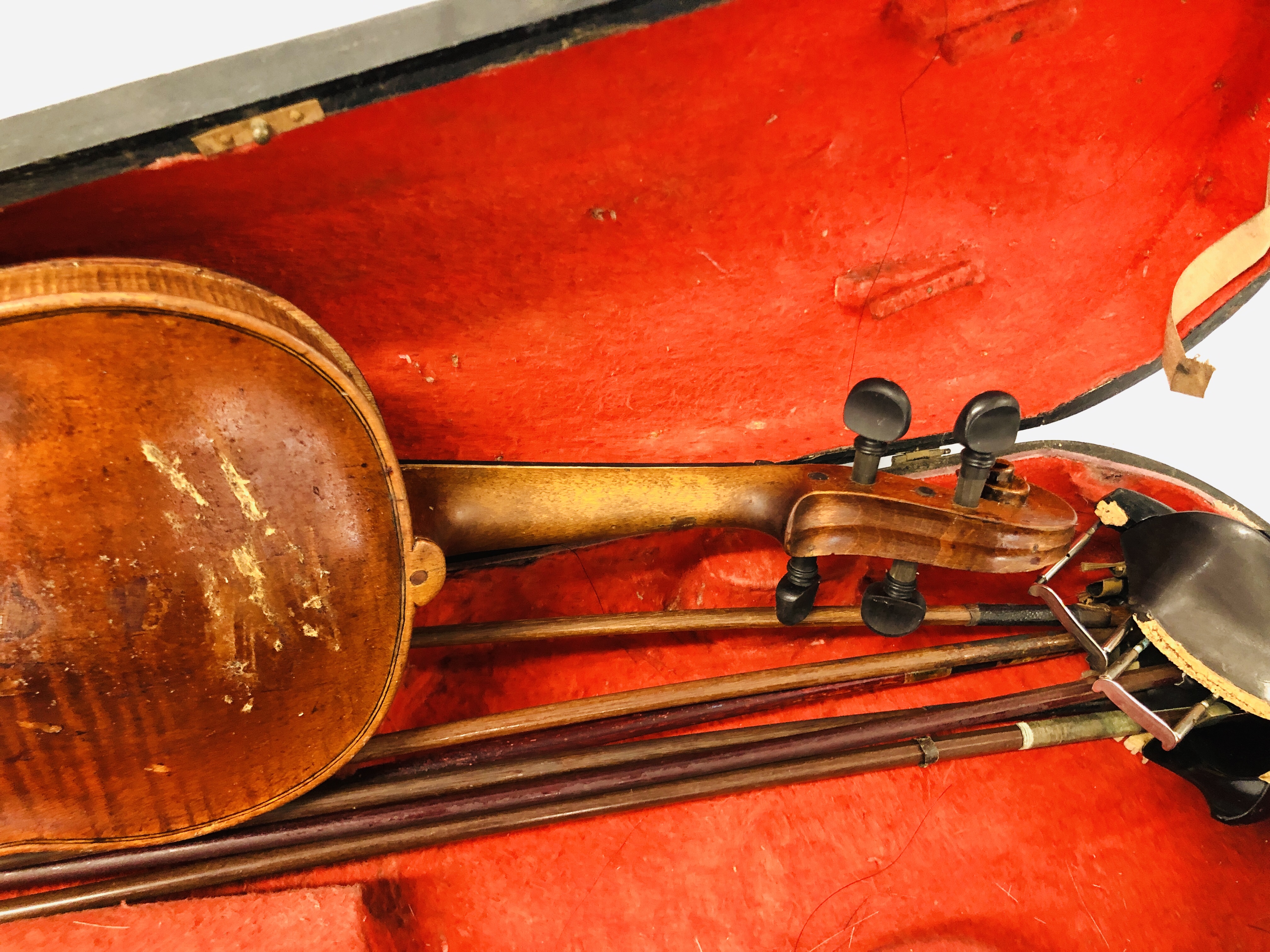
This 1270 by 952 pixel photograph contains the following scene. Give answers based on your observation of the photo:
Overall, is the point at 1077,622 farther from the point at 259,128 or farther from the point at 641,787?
the point at 259,128

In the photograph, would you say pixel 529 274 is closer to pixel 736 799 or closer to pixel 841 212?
pixel 841 212

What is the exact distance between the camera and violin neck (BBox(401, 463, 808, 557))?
1087mm

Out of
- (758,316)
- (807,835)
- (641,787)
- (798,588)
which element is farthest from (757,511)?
(807,835)

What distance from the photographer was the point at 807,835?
4.10ft

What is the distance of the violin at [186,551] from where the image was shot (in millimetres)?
715

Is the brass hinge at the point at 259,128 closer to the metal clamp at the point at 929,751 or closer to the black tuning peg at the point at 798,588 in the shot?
the black tuning peg at the point at 798,588

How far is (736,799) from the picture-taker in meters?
1.25

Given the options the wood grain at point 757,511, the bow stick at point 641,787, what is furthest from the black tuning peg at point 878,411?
the bow stick at point 641,787

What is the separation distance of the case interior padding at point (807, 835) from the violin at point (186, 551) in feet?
0.92

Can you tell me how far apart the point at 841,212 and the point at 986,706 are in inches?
32.0

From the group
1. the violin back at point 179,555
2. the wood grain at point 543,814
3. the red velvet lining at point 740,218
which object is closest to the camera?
the violin back at point 179,555

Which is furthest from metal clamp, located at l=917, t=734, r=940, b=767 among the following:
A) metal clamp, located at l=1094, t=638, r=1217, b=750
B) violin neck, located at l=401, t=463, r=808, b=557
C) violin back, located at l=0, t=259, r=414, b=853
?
violin back, located at l=0, t=259, r=414, b=853

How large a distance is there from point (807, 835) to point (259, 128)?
125 cm

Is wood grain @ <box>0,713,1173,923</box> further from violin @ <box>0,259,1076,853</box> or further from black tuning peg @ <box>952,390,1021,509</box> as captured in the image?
black tuning peg @ <box>952,390,1021,509</box>
